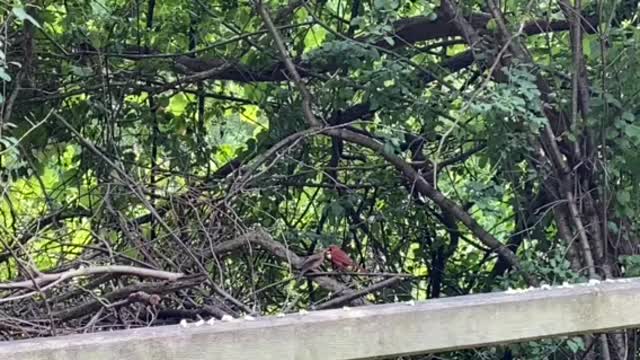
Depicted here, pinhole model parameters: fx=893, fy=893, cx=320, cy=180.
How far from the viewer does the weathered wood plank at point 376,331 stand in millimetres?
965

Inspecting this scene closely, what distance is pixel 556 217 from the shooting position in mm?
2258

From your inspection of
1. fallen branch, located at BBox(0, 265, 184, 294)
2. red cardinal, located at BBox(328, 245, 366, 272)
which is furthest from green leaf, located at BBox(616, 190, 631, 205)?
fallen branch, located at BBox(0, 265, 184, 294)

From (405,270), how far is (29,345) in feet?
6.00

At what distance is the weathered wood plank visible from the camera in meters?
0.97

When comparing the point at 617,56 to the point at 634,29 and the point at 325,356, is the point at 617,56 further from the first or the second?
the point at 325,356

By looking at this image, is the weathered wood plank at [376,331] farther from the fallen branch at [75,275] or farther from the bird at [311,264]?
the bird at [311,264]

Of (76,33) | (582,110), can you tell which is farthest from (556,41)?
(76,33)

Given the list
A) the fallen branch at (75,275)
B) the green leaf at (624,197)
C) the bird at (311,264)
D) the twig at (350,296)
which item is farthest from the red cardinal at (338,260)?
the green leaf at (624,197)

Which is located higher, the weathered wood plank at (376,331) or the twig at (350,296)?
the weathered wood plank at (376,331)

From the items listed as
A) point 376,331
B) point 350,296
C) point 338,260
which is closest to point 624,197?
point 338,260

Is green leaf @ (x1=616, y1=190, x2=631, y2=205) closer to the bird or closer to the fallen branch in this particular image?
the bird

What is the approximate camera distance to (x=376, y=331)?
3.50 ft

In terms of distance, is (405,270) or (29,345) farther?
(405,270)

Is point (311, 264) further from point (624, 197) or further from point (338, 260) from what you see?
point (624, 197)
